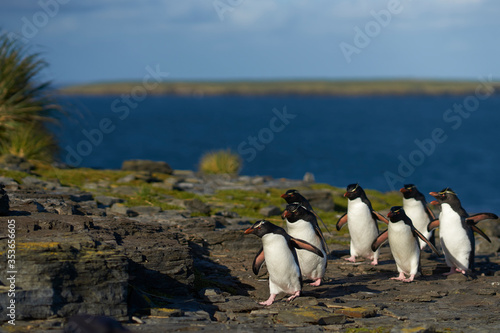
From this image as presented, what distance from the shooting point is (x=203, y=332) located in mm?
7711

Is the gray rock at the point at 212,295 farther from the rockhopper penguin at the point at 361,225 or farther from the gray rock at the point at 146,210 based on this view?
the gray rock at the point at 146,210

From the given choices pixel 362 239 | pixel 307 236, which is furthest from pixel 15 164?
pixel 307 236

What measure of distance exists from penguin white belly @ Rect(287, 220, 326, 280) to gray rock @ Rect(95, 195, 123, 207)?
5.46 metres

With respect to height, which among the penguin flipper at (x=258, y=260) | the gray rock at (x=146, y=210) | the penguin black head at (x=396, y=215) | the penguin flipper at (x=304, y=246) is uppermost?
the gray rock at (x=146, y=210)

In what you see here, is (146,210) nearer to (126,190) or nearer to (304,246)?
(126,190)

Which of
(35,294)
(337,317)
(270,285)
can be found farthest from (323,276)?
(35,294)

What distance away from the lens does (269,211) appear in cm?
1652

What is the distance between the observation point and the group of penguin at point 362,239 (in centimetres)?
994

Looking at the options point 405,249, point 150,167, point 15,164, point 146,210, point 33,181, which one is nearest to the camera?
Result: point 405,249

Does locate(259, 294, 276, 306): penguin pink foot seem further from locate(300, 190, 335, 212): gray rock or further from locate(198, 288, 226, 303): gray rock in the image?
locate(300, 190, 335, 212): gray rock

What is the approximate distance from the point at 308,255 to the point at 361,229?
2396 millimetres

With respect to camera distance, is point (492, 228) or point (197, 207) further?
point (492, 228)

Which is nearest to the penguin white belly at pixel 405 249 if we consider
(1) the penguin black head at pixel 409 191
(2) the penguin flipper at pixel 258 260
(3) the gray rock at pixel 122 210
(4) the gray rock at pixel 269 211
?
(1) the penguin black head at pixel 409 191

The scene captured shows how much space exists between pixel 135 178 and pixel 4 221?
35.1 ft
